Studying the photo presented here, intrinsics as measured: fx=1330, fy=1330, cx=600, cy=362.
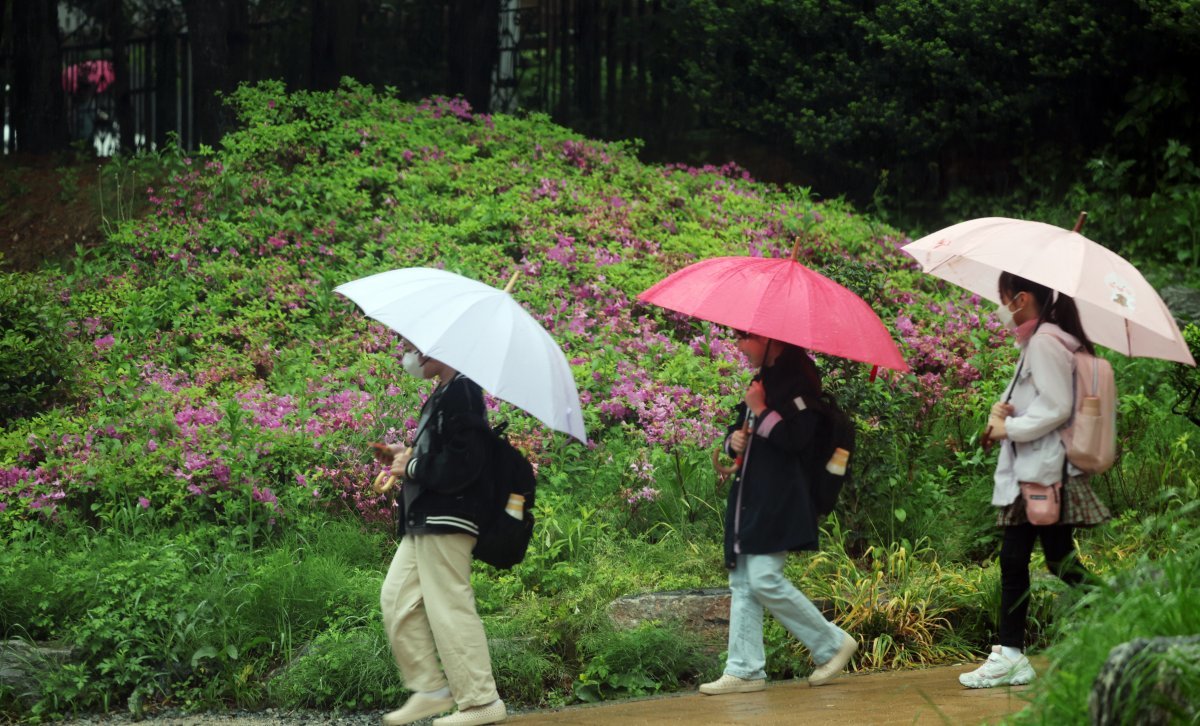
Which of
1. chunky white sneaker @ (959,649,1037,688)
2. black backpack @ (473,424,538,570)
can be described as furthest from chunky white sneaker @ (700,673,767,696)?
black backpack @ (473,424,538,570)

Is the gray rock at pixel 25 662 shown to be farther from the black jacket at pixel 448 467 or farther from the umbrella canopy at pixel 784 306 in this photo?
the umbrella canopy at pixel 784 306

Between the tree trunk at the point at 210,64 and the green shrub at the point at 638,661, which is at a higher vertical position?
the tree trunk at the point at 210,64

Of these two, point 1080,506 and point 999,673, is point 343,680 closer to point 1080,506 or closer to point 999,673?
point 999,673

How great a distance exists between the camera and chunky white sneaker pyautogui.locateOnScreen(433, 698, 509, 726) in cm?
500

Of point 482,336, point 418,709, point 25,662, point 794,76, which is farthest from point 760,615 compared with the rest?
point 794,76

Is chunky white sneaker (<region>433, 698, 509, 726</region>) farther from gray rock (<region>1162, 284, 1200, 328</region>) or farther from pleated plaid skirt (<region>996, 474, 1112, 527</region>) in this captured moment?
gray rock (<region>1162, 284, 1200, 328</region>)

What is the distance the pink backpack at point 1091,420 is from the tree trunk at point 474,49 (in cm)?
1117

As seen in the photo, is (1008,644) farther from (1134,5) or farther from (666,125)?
(666,125)

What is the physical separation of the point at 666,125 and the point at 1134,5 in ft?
17.2

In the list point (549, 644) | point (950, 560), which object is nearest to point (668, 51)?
point (950, 560)

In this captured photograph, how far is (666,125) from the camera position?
616 inches

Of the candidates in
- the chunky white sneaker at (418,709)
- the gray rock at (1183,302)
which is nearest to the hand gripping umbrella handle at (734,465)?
the chunky white sneaker at (418,709)

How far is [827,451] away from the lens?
17.6 ft

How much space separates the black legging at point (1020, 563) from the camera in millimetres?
5242
